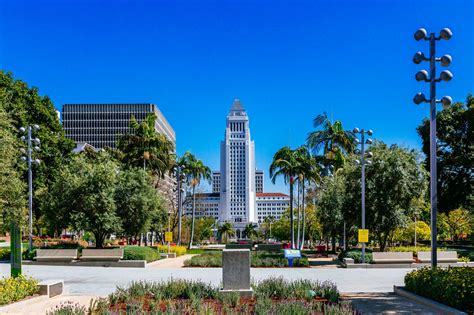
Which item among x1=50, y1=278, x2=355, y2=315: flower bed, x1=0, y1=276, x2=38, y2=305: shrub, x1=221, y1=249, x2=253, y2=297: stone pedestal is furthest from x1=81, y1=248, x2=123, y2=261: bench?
x1=221, y1=249, x2=253, y2=297: stone pedestal

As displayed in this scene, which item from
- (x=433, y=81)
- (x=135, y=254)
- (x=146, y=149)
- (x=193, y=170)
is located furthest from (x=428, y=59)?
(x=193, y=170)

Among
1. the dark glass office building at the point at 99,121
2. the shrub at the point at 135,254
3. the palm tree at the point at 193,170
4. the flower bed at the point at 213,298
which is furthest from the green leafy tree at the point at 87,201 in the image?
the dark glass office building at the point at 99,121

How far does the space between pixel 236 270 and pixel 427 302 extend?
483 centimetres

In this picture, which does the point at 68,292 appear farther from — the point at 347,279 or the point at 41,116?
the point at 41,116

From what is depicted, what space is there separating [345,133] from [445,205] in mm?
13655

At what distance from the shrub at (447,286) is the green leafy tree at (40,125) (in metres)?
33.1

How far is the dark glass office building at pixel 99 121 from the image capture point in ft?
549

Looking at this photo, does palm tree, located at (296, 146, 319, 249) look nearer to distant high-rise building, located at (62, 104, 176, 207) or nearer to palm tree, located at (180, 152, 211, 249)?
palm tree, located at (180, 152, 211, 249)

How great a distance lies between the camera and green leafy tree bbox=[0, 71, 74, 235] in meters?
43.3

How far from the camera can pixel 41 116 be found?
47031 millimetres

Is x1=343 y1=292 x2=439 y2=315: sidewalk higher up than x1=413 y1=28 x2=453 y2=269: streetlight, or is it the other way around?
x1=413 y1=28 x2=453 y2=269: streetlight

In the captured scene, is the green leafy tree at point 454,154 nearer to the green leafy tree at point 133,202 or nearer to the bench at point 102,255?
the green leafy tree at point 133,202

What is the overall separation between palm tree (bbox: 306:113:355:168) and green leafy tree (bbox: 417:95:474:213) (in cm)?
977

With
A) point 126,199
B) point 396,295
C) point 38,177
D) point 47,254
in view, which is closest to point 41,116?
point 38,177
